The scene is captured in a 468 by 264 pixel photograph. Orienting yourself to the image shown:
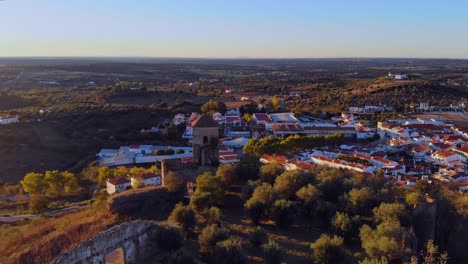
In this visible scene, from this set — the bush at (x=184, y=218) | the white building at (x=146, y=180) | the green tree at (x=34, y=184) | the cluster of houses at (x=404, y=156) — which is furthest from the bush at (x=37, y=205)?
the cluster of houses at (x=404, y=156)

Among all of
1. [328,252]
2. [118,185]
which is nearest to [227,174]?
[328,252]

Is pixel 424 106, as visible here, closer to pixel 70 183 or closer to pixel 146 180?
pixel 146 180

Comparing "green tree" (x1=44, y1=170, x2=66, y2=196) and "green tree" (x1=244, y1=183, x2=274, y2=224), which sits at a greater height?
"green tree" (x1=244, y1=183, x2=274, y2=224)

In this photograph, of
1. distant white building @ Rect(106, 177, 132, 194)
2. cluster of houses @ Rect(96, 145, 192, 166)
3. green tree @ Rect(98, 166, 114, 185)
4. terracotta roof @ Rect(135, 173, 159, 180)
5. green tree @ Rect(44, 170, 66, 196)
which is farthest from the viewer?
cluster of houses @ Rect(96, 145, 192, 166)

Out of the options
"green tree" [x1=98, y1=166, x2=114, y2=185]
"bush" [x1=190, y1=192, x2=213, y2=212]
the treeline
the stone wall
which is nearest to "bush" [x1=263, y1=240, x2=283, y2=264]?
the stone wall

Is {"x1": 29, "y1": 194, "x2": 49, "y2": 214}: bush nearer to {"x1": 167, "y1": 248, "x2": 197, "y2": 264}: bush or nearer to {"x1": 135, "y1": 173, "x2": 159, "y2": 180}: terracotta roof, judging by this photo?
{"x1": 135, "y1": 173, "x2": 159, "y2": 180}: terracotta roof

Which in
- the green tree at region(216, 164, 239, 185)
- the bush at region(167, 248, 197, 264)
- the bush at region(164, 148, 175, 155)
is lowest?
the bush at region(164, 148, 175, 155)
